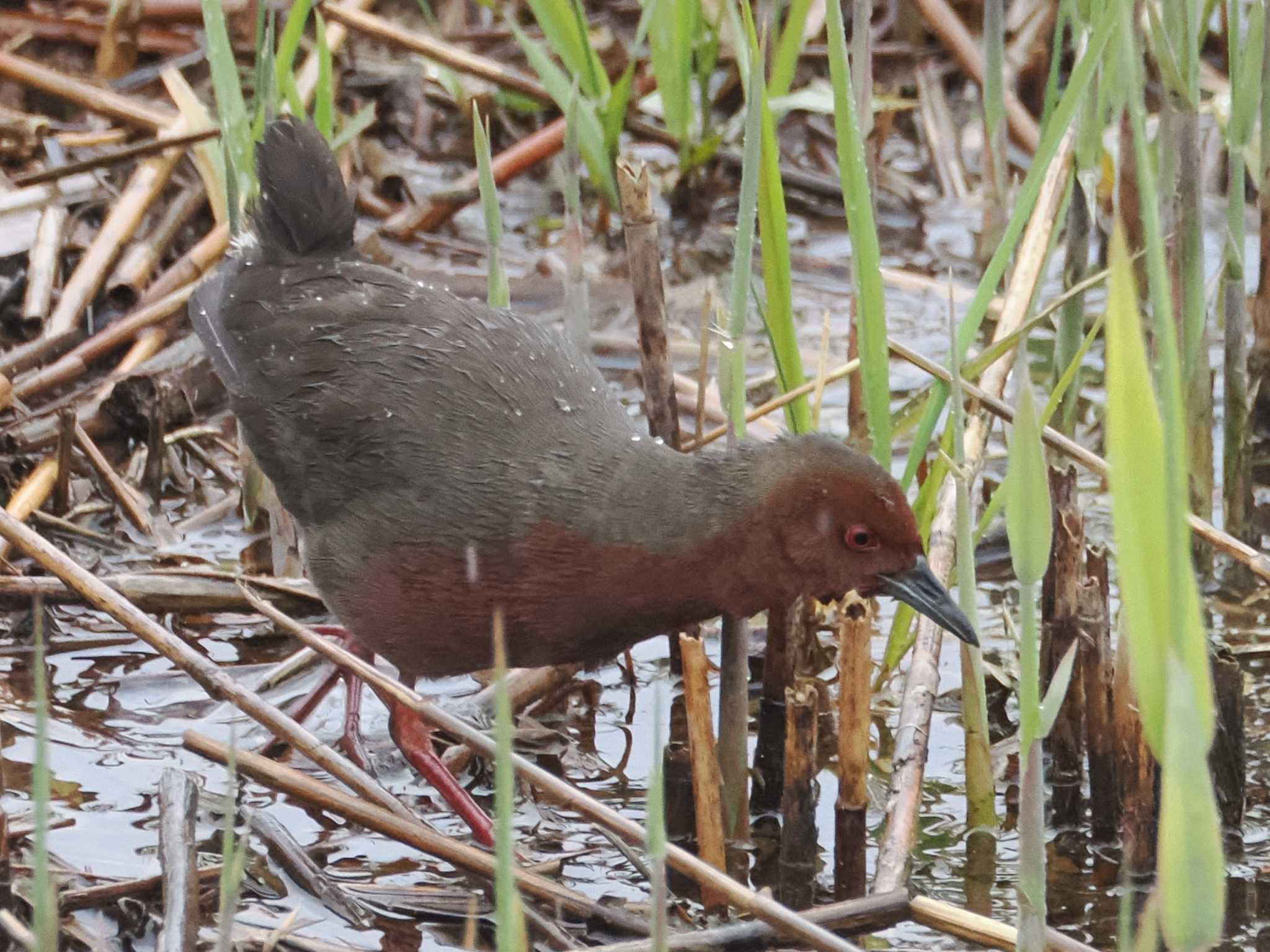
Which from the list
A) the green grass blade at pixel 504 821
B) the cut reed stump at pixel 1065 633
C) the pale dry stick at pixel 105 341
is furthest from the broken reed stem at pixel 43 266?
the green grass blade at pixel 504 821

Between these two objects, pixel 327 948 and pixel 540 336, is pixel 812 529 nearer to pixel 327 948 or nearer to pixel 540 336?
pixel 540 336

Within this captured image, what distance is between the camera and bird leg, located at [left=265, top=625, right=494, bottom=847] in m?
3.18

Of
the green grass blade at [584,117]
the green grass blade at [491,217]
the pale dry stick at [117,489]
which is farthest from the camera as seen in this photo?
the green grass blade at [584,117]

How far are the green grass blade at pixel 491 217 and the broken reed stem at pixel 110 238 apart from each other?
5.54ft

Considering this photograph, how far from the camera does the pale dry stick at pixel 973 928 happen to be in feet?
8.16

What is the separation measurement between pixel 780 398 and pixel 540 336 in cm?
46

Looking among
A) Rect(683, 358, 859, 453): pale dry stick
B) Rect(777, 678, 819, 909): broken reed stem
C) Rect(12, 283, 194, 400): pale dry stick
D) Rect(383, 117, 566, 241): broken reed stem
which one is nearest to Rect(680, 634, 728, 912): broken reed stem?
Rect(777, 678, 819, 909): broken reed stem

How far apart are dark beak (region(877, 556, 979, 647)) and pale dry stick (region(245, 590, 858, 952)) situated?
2.10 feet

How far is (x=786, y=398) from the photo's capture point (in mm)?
3264

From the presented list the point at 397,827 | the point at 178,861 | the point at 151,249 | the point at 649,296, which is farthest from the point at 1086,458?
the point at 151,249

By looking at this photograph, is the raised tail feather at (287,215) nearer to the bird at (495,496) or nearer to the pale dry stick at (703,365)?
the bird at (495,496)

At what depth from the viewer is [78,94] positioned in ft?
18.2

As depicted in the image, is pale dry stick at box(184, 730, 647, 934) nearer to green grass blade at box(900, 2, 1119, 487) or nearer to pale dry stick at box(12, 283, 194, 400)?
Result: green grass blade at box(900, 2, 1119, 487)

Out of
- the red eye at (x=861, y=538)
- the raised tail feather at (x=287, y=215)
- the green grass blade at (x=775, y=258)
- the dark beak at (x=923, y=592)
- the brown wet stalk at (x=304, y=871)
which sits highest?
the raised tail feather at (x=287, y=215)
